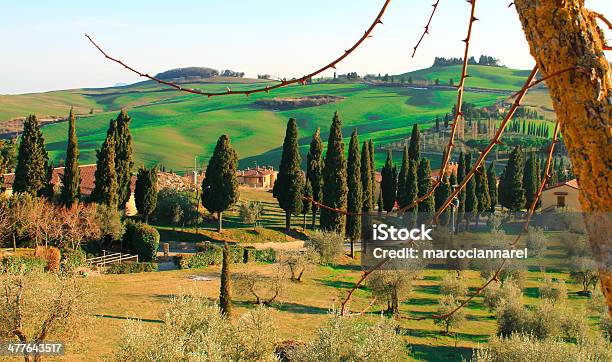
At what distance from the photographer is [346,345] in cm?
1311

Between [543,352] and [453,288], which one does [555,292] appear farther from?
[543,352]

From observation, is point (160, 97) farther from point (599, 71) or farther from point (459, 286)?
point (599, 71)

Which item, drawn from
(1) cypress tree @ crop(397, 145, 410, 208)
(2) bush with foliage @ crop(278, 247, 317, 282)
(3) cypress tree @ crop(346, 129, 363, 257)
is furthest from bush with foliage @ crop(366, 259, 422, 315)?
(1) cypress tree @ crop(397, 145, 410, 208)

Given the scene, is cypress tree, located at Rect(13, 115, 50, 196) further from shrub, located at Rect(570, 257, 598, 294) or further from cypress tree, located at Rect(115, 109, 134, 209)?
shrub, located at Rect(570, 257, 598, 294)

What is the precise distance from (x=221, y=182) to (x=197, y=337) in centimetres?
2258

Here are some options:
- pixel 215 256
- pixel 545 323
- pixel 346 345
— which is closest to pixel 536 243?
pixel 545 323

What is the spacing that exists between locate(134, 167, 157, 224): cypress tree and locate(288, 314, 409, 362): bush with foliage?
22.2m

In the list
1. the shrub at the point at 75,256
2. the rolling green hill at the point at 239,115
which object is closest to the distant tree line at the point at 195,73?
the rolling green hill at the point at 239,115

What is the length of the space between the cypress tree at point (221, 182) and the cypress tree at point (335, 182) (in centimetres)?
540

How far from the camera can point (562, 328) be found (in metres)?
18.6

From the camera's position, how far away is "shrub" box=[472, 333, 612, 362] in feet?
42.5

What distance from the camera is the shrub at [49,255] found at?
22.2 m

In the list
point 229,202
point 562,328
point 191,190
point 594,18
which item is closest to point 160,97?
point 191,190

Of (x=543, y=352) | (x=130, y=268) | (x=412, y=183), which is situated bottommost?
(x=130, y=268)
